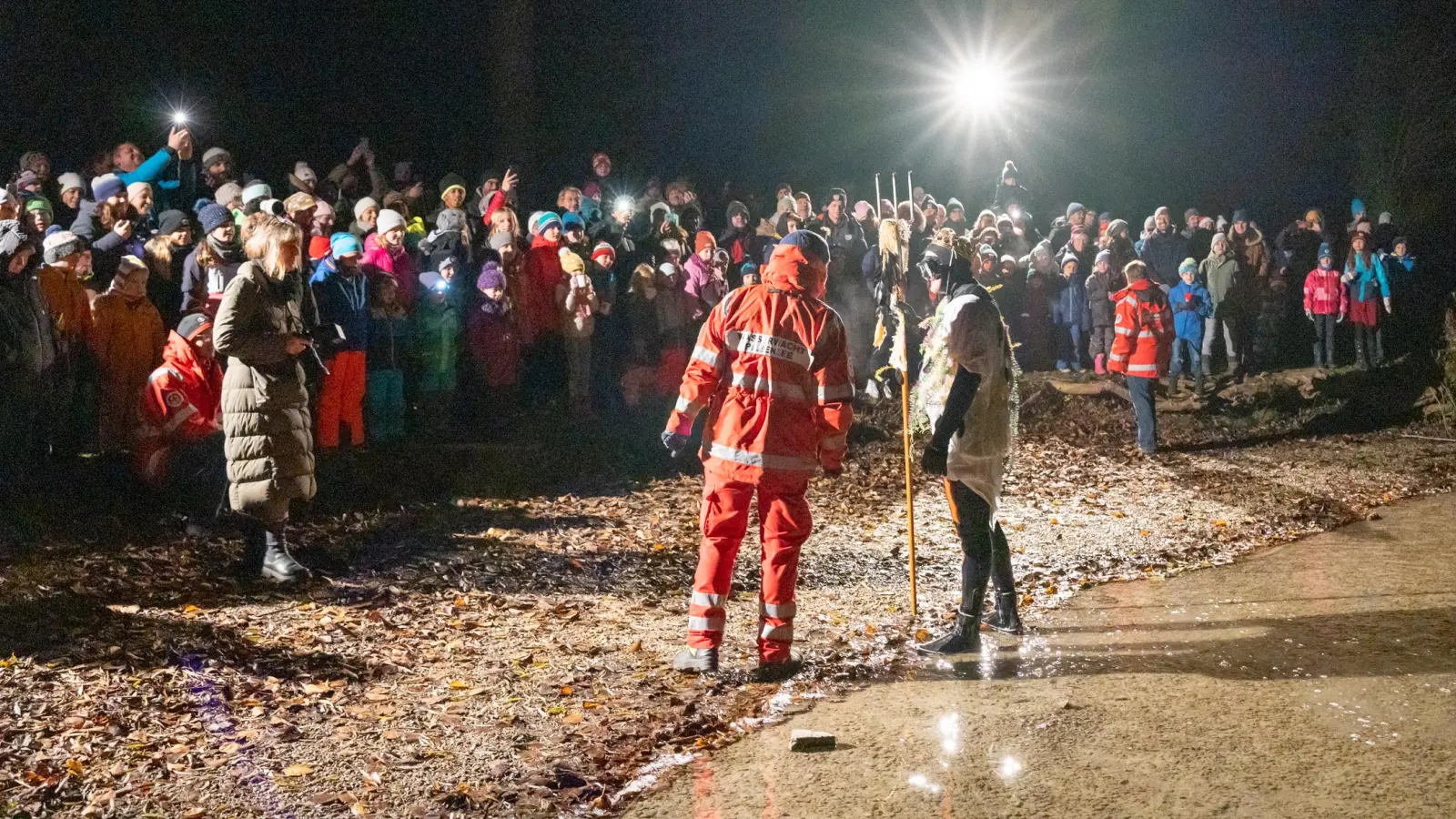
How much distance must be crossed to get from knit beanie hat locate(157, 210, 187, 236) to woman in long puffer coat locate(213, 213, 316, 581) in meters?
2.96

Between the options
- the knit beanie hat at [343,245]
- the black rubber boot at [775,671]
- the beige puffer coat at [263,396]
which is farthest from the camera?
the knit beanie hat at [343,245]

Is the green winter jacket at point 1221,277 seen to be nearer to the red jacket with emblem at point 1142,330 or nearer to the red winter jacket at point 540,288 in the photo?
the red jacket with emblem at point 1142,330

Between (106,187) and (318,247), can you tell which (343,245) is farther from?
(106,187)

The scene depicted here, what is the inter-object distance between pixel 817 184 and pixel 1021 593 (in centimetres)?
1625

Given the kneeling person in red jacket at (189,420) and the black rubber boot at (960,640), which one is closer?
the black rubber boot at (960,640)

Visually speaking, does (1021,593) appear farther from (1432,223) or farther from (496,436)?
(1432,223)

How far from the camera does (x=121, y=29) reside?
14.4m

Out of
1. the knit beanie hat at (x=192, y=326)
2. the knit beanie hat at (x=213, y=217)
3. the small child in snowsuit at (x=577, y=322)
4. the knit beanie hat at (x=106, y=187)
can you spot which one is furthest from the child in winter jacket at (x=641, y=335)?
the knit beanie hat at (x=192, y=326)

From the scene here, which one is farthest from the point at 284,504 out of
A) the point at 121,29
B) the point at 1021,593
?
the point at 121,29

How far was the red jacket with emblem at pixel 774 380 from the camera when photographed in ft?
18.7

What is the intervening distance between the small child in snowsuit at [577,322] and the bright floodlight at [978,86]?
54.6ft

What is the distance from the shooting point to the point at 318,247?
1059 cm

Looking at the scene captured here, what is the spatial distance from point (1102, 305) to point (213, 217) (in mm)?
11036

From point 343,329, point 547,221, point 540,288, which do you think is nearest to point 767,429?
point 343,329
